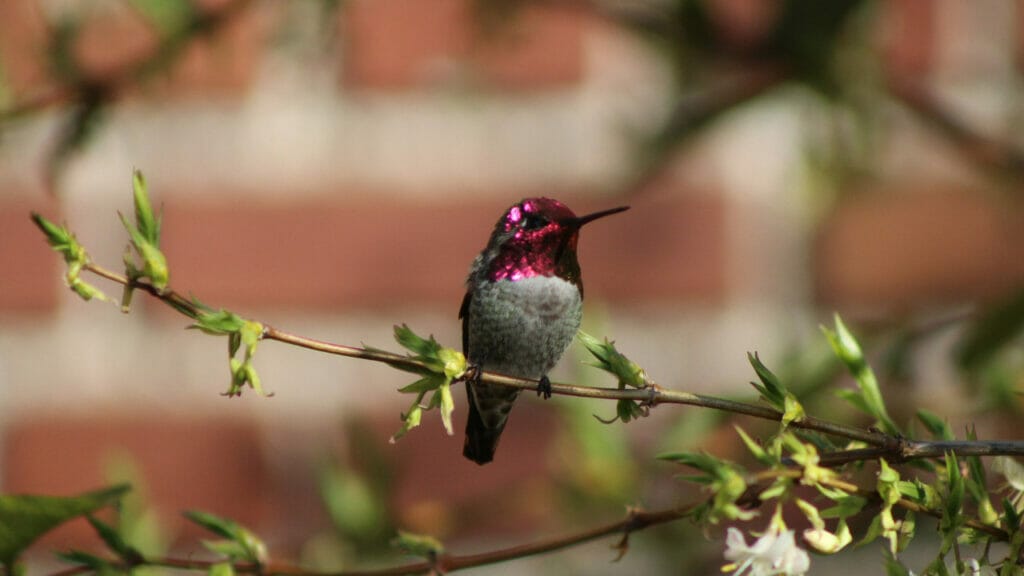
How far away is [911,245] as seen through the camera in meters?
1.02

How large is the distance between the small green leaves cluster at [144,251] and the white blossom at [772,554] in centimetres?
16

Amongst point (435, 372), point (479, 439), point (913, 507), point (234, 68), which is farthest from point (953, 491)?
point (234, 68)

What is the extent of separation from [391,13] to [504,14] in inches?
10.0

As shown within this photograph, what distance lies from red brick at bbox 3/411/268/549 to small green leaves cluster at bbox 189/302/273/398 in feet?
2.30

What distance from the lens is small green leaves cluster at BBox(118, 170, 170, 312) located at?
0.35 m

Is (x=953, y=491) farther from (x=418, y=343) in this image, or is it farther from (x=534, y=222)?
(x=534, y=222)

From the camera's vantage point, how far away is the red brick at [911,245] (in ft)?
3.32

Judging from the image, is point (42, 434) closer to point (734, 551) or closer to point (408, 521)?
point (408, 521)

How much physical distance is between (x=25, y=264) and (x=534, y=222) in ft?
1.58

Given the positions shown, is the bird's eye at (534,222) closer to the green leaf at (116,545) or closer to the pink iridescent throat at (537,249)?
the pink iridescent throat at (537,249)

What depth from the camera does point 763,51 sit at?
0.77 metres

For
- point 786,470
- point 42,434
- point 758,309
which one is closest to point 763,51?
point 758,309

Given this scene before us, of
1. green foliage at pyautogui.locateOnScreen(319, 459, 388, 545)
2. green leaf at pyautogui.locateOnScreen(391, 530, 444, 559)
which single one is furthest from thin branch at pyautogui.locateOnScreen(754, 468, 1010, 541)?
green foliage at pyautogui.locateOnScreen(319, 459, 388, 545)

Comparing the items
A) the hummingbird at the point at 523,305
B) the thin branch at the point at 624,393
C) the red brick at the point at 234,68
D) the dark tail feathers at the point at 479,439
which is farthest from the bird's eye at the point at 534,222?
the thin branch at the point at 624,393
